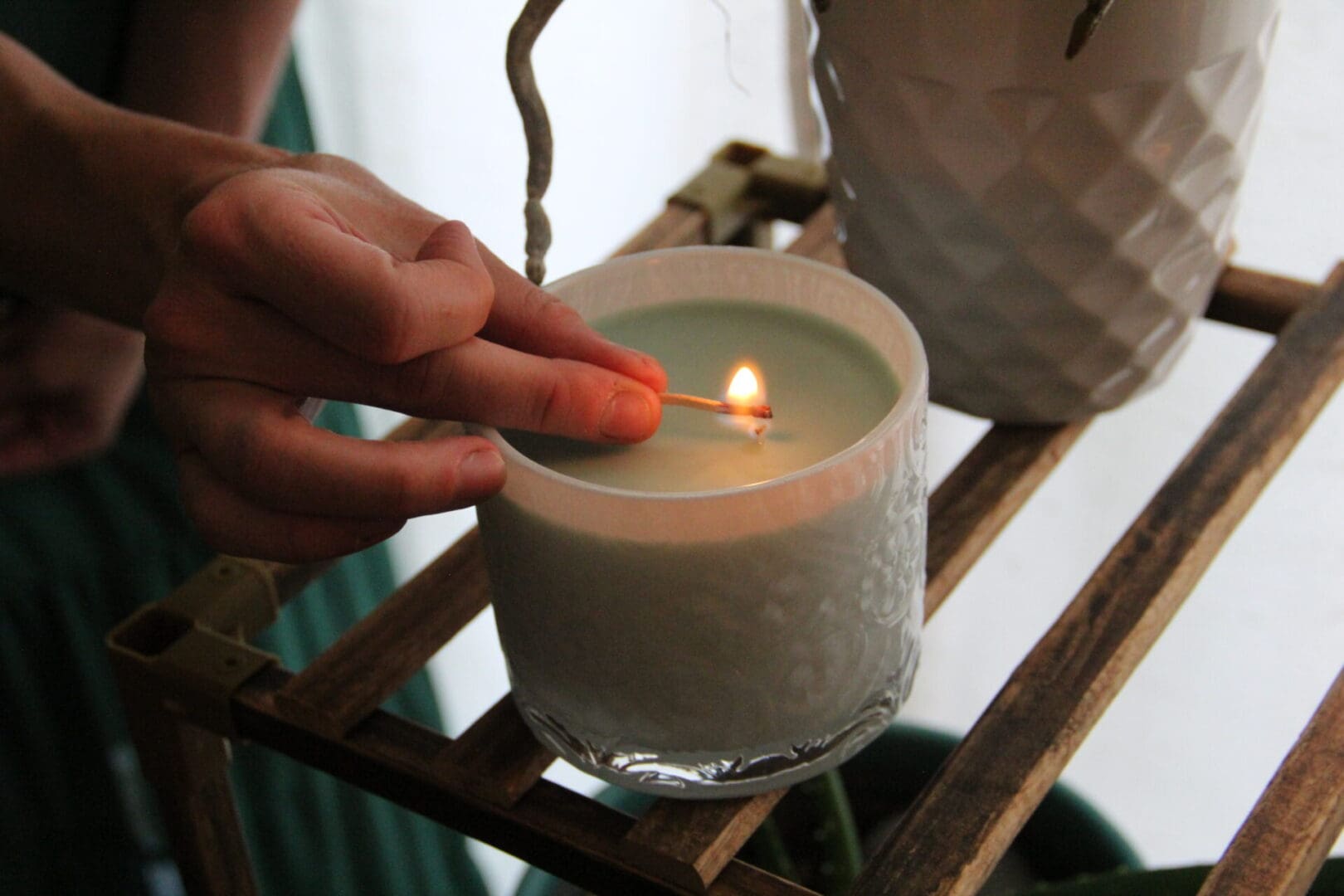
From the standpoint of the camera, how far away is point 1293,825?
0.34m

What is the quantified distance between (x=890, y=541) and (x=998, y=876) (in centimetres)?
48

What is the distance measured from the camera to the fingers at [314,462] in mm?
297

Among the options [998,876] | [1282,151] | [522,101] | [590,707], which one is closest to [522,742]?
[590,707]

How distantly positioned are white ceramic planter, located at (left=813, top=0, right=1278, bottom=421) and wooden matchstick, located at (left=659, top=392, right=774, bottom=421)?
4.0 inches

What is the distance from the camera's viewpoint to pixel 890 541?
0.31 meters

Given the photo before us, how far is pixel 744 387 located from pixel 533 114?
3.7 inches

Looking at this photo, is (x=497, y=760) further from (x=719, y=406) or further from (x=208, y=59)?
(x=208, y=59)

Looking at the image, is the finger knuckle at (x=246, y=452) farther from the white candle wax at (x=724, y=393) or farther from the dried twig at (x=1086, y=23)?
the dried twig at (x=1086, y=23)

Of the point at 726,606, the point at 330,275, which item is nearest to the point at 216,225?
the point at 330,275

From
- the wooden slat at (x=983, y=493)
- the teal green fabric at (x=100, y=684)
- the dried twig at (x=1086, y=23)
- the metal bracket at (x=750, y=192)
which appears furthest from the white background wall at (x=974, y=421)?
the dried twig at (x=1086, y=23)

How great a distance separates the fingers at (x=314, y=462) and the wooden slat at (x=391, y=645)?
10 centimetres

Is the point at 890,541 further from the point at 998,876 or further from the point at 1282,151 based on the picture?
the point at 1282,151

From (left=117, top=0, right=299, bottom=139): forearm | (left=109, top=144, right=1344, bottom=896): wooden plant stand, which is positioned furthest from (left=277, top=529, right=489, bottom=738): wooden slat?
(left=117, top=0, right=299, bottom=139): forearm

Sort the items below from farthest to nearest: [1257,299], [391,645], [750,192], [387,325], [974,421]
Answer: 1. [974,421]
2. [750,192]
3. [1257,299]
4. [391,645]
5. [387,325]
